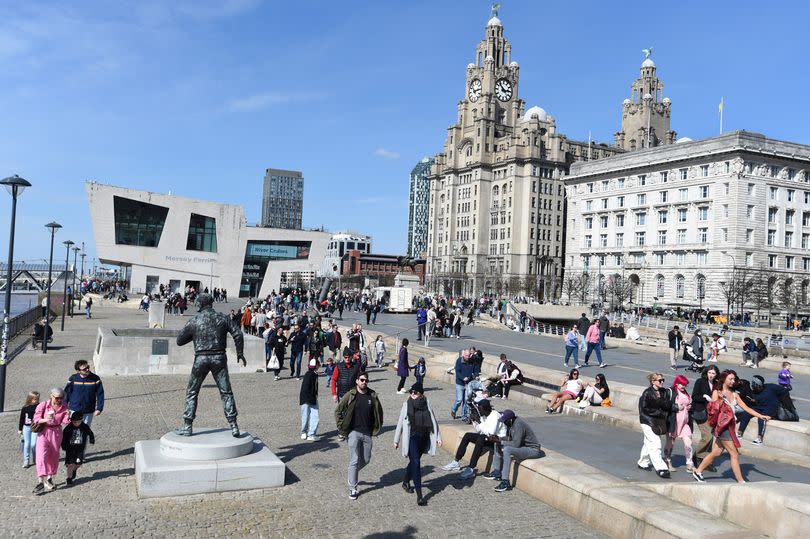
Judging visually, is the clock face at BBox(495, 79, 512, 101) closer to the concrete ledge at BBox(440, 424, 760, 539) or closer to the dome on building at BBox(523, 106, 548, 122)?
the dome on building at BBox(523, 106, 548, 122)

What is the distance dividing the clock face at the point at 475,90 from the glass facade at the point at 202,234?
194 feet

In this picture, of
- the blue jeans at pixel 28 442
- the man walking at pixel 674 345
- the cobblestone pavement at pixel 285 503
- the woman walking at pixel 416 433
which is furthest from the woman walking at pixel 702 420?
the man walking at pixel 674 345

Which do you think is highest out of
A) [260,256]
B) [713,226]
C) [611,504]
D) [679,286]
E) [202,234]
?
[713,226]

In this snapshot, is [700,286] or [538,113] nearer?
[700,286]

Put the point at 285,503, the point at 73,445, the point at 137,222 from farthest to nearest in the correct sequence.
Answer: the point at 137,222 < the point at 73,445 < the point at 285,503

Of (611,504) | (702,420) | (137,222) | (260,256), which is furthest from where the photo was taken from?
(260,256)

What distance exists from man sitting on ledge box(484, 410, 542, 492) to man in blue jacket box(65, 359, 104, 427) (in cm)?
631

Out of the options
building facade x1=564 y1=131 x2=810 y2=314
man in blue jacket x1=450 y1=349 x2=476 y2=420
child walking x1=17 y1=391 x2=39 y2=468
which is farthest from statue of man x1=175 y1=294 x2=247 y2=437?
building facade x1=564 y1=131 x2=810 y2=314

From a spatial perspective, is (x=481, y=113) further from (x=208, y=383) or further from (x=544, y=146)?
(x=208, y=383)

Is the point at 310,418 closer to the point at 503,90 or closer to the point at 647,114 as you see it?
the point at 503,90

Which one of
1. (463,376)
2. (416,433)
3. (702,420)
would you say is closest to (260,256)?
Answer: (463,376)

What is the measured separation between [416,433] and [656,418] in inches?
151

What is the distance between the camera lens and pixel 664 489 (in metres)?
9.09

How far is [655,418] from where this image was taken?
1034 cm
